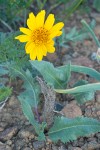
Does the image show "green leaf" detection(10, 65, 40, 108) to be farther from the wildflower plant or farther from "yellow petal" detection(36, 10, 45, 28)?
"yellow petal" detection(36, 10, 45, 28)

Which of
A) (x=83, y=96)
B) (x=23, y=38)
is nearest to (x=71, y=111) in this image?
(x=83, y=96)

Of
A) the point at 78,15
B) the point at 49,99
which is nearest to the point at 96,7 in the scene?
the point at 78,15

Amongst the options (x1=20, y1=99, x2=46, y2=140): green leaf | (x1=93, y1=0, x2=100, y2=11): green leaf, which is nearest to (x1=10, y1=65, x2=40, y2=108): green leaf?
(x1=20, y1=99, x2=46, y2=140): green leaf

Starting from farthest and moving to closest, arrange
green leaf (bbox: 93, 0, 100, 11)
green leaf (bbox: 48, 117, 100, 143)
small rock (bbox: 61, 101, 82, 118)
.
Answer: green leaf (bbox: 93, 0, 100, 11)
small rock (bbox: 61, 101, 82, 118)
green leaf (bbox: 48, 117, 100, 143)

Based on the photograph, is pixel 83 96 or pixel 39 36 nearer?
pixel 39 36

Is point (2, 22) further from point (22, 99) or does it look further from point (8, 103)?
point (22, 99)

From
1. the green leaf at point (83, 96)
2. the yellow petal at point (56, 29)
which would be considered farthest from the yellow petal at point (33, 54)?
the green leaf at point (83, 96)

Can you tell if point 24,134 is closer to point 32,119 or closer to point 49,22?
point 32,119
